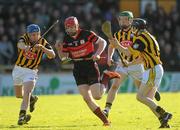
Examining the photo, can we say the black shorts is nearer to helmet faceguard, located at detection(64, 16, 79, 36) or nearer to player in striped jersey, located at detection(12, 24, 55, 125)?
helmet faceguard, located at detection(64, 16, 79, 36)

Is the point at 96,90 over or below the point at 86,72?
below

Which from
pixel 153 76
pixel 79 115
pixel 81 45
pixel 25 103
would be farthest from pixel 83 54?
pixel 79 115

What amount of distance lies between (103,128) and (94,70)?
124 centimetres

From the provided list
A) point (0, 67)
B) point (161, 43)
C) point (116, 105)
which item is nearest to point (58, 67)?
point (0, 67)

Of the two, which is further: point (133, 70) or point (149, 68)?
point (133, 70)

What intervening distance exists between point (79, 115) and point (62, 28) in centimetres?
1082

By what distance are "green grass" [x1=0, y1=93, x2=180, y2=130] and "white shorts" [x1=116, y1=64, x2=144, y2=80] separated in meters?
0.91

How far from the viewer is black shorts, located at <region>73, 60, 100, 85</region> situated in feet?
43.6

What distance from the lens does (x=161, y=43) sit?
89.7 ft

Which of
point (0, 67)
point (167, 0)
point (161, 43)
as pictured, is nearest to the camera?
point (0, 67)

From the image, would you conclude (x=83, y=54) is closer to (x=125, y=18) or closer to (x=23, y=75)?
(x=125, y=18)

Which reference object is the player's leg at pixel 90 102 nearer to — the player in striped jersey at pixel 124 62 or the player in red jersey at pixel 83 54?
the player in red jersey at pixel 83 54

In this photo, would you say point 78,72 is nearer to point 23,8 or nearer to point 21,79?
point 21,79

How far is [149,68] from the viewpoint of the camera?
13000 millimetres
